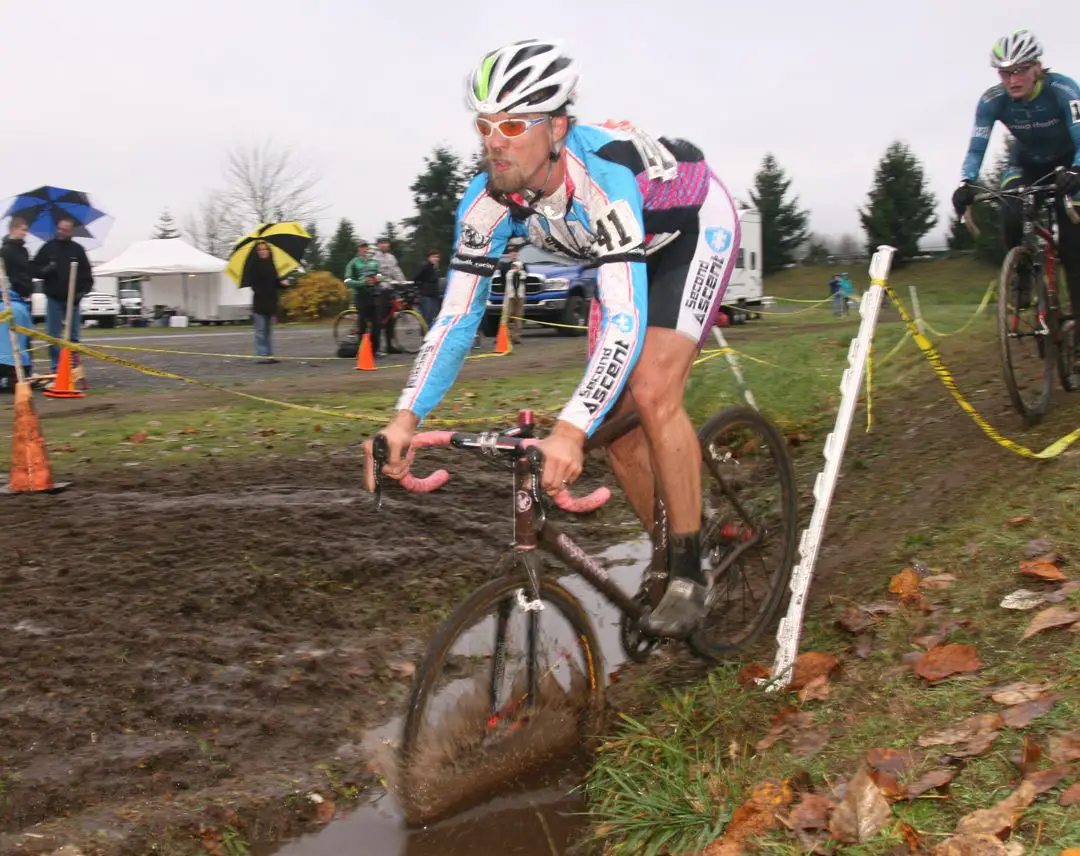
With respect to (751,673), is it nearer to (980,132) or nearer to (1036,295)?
(1036,295)

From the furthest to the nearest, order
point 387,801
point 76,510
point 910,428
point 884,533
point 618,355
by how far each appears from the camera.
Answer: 1. point 910,428
2. point 76,510
3. point 884,533
4. point 387,801
5. point 618,355

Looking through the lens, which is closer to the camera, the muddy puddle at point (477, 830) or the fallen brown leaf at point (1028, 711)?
the fallen brown leaf at point (1028, 711)

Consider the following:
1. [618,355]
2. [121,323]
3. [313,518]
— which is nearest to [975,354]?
[313,518]

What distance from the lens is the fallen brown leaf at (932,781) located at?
3025 millimetres

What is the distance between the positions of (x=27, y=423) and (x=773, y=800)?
566cm

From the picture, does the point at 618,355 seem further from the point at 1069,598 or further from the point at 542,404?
the point at 542,404

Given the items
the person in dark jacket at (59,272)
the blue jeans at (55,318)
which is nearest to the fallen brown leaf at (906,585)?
the person in dark jacket at (59,272)

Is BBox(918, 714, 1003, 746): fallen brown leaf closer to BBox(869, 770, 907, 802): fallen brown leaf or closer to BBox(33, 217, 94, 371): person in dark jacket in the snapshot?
BBox(869, 770, 907, 802): fallen brown leaf

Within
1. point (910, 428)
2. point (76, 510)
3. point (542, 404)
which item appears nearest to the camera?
point (76, 510)

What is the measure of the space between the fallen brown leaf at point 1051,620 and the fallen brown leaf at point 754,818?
1.16 meters

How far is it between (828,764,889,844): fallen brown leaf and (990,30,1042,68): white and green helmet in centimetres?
515

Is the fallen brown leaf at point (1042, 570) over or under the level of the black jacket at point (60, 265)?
under

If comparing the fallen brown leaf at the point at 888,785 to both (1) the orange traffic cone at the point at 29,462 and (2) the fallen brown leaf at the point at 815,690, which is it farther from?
(1) the orange traffic cone at the point at 29,462

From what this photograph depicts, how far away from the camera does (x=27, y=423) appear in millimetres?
7117
